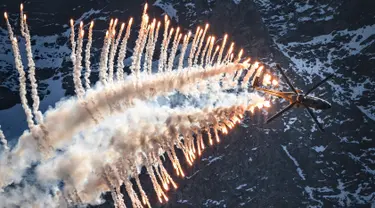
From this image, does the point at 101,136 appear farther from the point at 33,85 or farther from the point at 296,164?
the point at 296,164

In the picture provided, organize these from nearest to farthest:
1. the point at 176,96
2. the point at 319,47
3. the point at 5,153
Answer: the point at 5,153 → the point at 176,96 → the point at 319,47

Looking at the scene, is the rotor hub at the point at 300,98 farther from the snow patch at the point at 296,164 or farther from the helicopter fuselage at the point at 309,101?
the snow patch at the point at 296,164

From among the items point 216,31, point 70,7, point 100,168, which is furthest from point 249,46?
point 100,168

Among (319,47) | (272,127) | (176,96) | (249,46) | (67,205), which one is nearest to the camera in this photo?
(67,205)

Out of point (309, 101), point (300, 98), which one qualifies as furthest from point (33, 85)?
point (309, 101)

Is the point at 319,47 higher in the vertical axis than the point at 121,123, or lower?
lower

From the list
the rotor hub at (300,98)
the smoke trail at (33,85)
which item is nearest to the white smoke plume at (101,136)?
the smoke trail at (33,85)

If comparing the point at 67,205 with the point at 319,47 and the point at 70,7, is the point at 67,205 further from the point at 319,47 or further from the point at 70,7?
the point at 319,47

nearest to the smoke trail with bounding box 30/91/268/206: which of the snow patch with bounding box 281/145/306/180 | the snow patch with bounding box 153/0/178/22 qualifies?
the snow patch with bounding box 281/145/306/180
